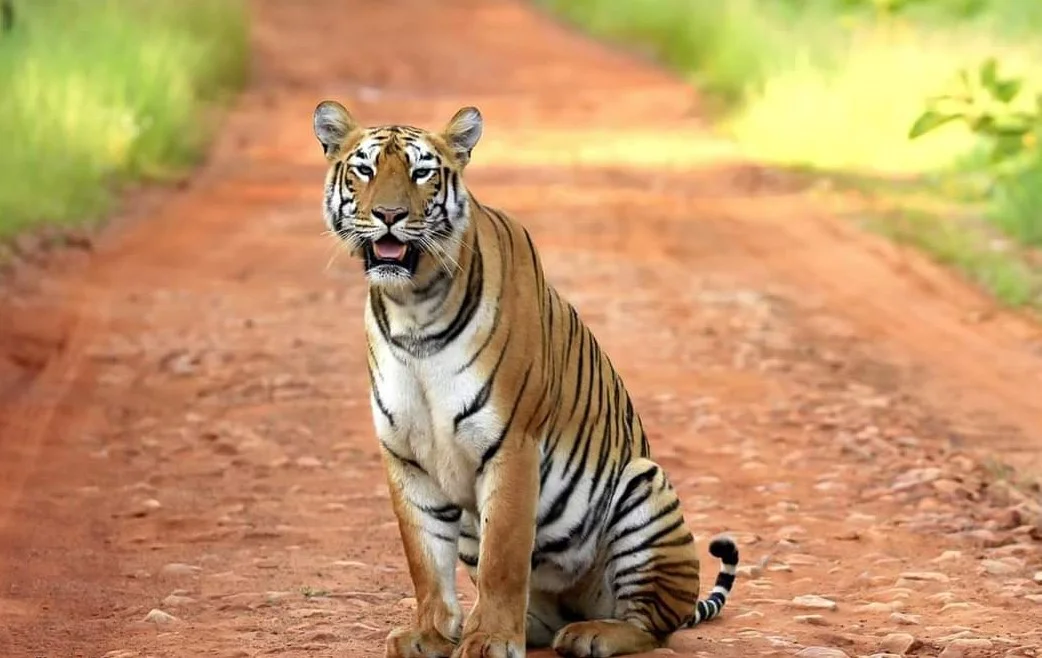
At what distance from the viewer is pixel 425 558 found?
4828 millimetres

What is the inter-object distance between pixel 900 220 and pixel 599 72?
1112 cm

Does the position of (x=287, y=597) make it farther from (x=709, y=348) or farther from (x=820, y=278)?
(x=820, y=278)

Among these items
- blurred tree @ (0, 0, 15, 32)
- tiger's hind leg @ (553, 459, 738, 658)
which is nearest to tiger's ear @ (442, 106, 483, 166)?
tiger's hind leg @ (553, 459, 738, 658)

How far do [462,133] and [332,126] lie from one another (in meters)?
0.33

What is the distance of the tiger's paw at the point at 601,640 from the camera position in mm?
4918

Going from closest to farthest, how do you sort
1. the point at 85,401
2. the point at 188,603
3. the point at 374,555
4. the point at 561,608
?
the point at 561,608
the point at 188,603
the point at 374,555
the point at 85,401

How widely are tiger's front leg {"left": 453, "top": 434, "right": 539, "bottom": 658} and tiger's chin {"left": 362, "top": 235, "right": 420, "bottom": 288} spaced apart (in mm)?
456

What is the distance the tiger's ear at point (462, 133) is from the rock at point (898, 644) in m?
1.66

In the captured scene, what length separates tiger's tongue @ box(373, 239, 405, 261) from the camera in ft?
15.4

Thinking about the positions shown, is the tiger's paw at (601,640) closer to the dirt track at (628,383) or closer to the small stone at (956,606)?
the dirt track at (628,383)

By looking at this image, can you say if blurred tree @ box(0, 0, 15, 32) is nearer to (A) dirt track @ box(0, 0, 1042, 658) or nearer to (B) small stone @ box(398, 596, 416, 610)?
(A) dirt track @ box(0, 0, 1042, 658)

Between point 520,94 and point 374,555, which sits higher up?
point 520,94

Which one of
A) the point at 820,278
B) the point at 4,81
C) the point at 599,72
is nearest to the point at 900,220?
the point at 820,278

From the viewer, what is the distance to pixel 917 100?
637 inches
